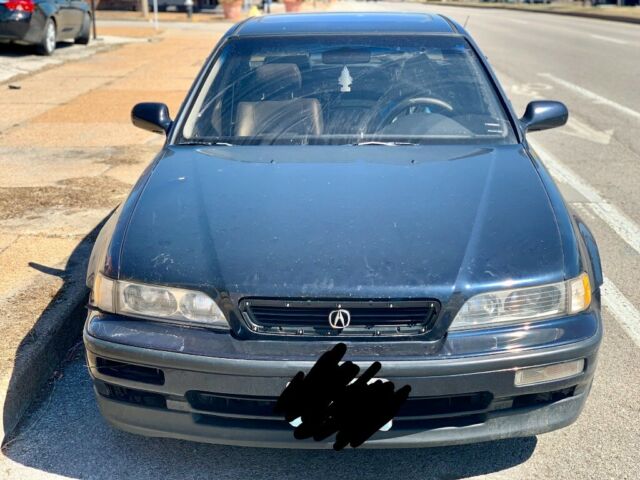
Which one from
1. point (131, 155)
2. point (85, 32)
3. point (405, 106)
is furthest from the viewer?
point (85, 32)

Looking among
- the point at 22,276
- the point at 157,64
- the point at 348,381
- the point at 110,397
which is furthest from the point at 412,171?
the point at 157,64

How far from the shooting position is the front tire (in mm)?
17391

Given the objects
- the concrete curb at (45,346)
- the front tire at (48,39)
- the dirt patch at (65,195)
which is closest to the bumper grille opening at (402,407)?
the concrete curb at (45,346)

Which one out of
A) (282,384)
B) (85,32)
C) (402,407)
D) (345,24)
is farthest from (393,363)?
(85,32)

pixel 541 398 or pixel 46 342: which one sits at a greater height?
pixel 541 398

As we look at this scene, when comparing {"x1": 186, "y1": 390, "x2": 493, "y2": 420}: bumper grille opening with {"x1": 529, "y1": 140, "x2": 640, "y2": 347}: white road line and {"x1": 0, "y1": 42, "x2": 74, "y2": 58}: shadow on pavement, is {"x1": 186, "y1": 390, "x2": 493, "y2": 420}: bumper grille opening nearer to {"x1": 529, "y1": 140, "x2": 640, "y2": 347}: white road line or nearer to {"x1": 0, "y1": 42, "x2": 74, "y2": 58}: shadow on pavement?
{"x1": 529, "y1": 140, "x2": 640, "y2": 347}: white road line

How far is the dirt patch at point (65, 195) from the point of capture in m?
6.70

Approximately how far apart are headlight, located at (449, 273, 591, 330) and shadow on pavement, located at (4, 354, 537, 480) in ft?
2.24

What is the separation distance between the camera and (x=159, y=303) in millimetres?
3150

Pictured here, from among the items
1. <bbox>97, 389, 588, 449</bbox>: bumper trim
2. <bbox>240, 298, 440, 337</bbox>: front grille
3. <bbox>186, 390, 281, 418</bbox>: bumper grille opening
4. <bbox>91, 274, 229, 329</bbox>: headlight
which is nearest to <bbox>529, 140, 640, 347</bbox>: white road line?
<bbox>97, 389, 588, 449</bbox>: bumper trim

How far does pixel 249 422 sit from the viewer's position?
10.1 ft

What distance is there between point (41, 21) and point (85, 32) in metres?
3.07

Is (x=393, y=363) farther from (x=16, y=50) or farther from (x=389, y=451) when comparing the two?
(x=16, y=50)

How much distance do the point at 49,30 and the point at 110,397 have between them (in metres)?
15.8
